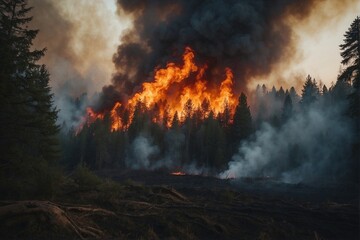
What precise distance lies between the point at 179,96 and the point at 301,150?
151ft

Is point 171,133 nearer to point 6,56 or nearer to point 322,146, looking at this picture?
point 322,146

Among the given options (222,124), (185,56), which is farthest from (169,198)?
(185,56)

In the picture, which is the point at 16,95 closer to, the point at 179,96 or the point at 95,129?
the point at 95,129

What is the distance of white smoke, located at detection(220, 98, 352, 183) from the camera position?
48938 millimetres

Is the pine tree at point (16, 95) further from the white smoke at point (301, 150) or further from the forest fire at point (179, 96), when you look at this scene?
the forest fire at point (179, 96)

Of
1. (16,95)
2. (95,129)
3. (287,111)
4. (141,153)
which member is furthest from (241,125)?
(16,95)

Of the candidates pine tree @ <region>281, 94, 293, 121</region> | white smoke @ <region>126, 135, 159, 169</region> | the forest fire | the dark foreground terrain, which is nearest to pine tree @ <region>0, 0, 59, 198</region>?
the dark foreground terrain

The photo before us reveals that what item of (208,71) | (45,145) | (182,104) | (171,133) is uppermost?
(208,71)

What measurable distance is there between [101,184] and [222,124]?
63.0 m

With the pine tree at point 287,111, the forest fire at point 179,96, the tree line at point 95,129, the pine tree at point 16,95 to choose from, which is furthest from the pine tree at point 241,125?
the pine tree at point 16,95

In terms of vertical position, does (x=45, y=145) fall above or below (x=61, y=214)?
above

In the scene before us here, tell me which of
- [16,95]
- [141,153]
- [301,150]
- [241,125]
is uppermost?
[241,125]

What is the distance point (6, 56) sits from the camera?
15.7m

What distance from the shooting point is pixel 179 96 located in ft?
312
